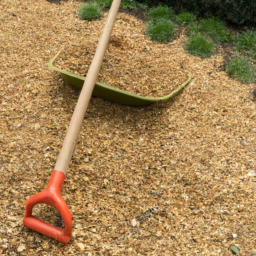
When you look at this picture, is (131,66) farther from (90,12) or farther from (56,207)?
(56,207)

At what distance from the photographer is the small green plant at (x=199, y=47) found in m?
3.98

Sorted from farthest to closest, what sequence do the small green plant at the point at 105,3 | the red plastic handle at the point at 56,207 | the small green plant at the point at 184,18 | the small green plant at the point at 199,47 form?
1. the small green plant at the point at 105,3
2. the small green plant at the point at 184,18
3. the small green plant at the point at 199,47
4. the red plastic handle at the point at 56,207

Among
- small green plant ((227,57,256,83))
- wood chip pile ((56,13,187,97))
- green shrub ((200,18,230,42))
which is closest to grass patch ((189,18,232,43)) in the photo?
green shrub ((200,18,230,42))

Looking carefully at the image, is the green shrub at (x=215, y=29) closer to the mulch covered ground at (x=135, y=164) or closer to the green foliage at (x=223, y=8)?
the green foliage at (x=223, y=8)

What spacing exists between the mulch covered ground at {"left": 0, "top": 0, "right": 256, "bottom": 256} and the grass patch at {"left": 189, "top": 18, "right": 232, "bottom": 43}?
27.2 inches

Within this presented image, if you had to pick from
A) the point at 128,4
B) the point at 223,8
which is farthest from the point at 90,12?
the point at 223,8

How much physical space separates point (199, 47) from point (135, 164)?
2052 mm

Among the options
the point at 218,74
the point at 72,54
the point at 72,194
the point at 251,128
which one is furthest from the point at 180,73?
the point at 72,194

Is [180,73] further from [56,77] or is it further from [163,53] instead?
[56,77]

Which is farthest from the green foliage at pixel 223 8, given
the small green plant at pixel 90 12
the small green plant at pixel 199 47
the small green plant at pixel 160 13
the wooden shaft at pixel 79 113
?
the wooden shaft at pixel 79 113

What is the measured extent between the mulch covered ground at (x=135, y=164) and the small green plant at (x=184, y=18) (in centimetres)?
94

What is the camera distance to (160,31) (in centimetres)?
419

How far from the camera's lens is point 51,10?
4.62 metres

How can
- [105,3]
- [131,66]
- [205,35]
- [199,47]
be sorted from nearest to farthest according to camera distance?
[131,66]
[199,47]
[205,35]
[105,3]
